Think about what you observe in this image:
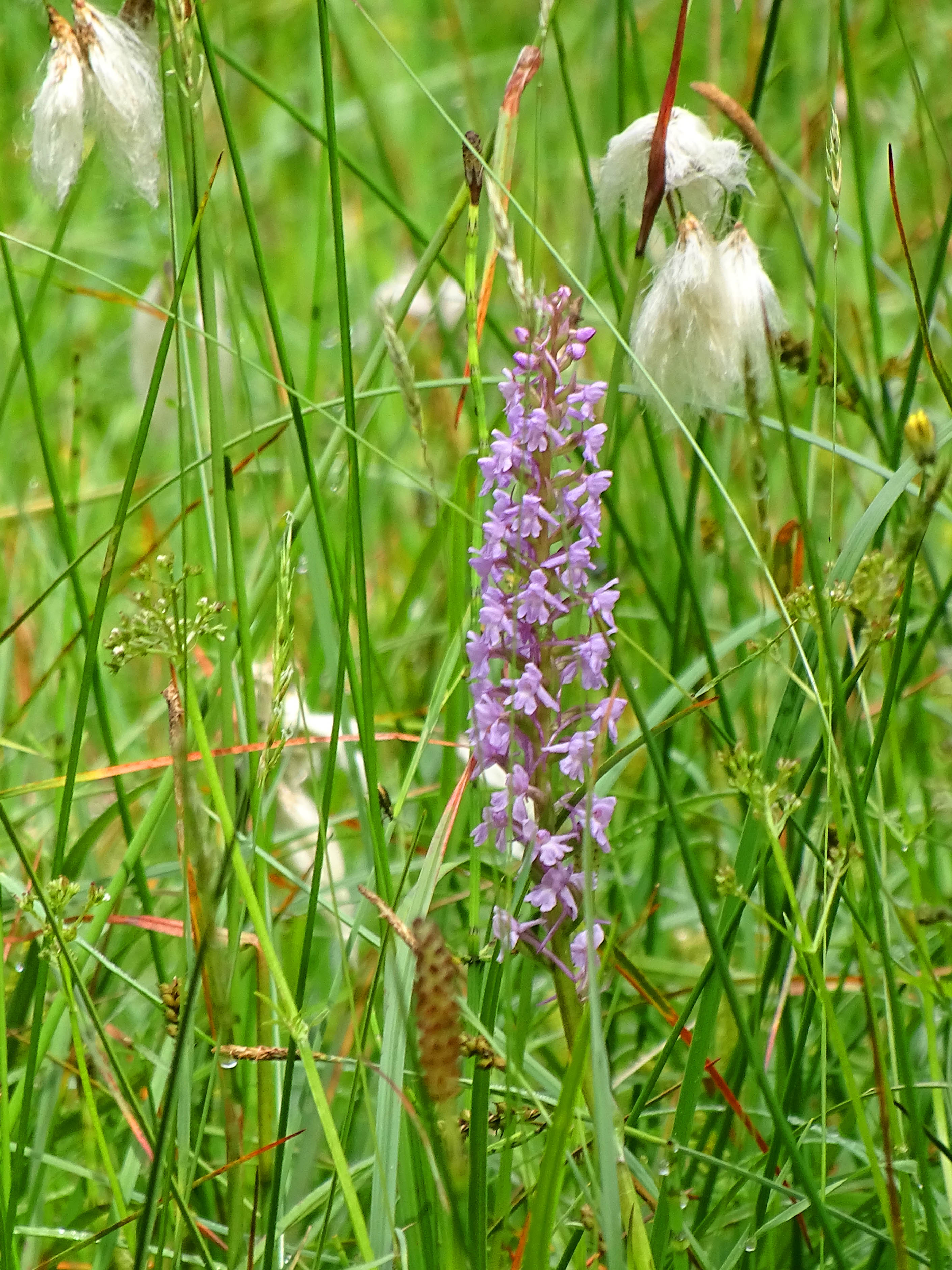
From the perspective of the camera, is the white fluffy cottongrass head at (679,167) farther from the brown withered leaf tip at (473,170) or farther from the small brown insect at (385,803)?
the small brown insect at (385,803)

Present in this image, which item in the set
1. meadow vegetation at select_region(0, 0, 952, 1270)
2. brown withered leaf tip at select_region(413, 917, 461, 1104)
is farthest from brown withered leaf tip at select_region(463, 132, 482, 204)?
brown withered leaf tip at select_region(413, 917, 461, 1104)

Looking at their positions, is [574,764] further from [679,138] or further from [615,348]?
[679,138]

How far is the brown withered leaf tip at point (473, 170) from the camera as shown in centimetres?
73

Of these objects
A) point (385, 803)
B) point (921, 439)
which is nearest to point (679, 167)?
point (921, 439)

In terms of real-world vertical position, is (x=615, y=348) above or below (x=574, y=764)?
above

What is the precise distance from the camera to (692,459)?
1.06m

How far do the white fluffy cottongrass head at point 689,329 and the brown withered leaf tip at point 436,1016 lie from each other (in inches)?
16.8

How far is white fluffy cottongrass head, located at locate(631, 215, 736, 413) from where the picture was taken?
2.61 feet

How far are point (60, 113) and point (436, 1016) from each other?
685mm

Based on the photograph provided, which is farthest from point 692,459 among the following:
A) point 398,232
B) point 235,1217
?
point 398,232

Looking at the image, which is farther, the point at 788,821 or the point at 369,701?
the point at 788,821

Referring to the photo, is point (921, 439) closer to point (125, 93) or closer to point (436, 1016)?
point (436, 1016)

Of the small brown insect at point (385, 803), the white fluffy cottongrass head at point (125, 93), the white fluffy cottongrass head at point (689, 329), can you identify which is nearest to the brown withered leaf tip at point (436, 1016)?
the small brown insect at point (385, 803)

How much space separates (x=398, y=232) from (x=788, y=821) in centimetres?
236
